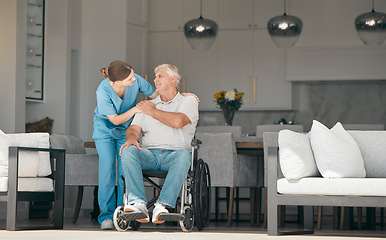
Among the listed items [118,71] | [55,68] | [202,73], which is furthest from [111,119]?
[202,73]

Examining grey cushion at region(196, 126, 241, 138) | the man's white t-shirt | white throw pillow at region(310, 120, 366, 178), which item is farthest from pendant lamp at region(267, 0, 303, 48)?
white throw pillow at region(310, 120, 366, 178)

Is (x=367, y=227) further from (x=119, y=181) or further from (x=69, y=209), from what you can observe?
(x=69, y=209)

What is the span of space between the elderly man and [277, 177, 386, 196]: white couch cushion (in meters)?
0.69

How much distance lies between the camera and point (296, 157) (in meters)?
3.85

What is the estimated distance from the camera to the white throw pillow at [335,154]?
381 centimetres

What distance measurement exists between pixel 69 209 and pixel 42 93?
1.30m

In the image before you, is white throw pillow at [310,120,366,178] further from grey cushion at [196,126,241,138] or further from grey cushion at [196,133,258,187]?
grey cushion at [196,126,241,138]

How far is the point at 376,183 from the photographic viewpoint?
3707 millimetres

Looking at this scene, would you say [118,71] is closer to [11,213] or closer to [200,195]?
[200,195]

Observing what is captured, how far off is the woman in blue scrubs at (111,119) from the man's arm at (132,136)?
169 mm

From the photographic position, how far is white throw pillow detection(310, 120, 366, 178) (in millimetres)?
3814

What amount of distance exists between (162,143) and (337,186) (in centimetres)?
113

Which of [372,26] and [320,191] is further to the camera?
[372,26]

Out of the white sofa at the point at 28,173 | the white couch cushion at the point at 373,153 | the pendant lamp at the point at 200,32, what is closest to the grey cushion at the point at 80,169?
the white sofa at the point at 28,173
